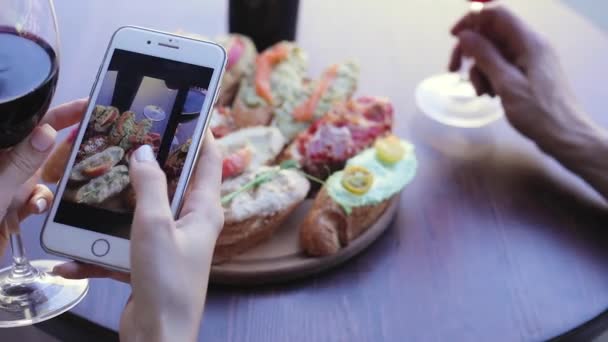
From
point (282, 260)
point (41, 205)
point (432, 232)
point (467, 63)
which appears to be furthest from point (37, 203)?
point (467, 63)

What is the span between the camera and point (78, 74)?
1.28 metres

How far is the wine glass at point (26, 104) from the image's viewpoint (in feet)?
2.30

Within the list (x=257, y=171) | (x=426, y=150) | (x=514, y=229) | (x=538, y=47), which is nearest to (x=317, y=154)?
(x=257, y=171)

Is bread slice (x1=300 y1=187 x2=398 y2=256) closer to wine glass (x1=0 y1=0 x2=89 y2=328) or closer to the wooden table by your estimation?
the wooden table

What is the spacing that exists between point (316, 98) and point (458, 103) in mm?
289

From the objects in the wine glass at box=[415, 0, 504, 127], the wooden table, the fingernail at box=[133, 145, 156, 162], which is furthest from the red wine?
the wine glass at box=[415, 0, 504, 127]

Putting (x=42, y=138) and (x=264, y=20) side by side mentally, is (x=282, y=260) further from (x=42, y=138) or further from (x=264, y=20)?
(x=264, y=20)

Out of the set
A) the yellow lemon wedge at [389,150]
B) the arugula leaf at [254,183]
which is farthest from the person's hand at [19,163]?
the yellow lemon wedge at [389,150]

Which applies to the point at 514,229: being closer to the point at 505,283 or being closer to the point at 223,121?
the point at 505,283

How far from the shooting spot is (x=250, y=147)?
3.51 ft

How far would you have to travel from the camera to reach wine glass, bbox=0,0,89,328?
701 mm

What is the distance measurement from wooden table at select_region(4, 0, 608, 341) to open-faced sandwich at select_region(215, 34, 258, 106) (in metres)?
0.15

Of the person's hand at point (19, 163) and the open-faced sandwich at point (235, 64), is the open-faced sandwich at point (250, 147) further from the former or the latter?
the person's hand at point (19, 163)

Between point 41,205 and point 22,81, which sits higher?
point 22,81
